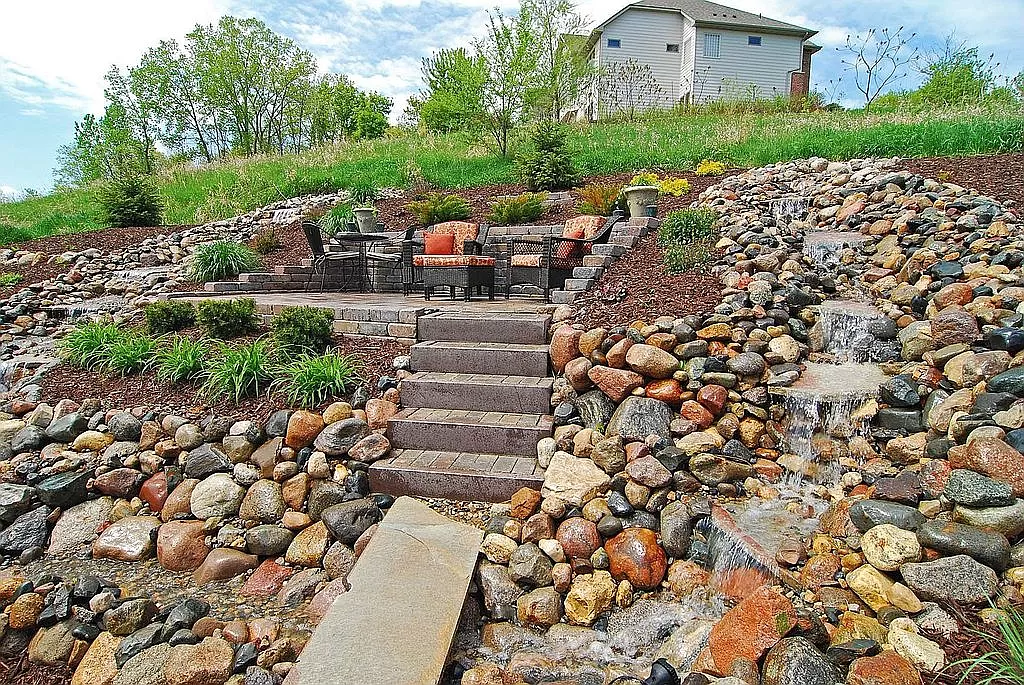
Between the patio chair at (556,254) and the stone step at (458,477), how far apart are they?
3.26 meters

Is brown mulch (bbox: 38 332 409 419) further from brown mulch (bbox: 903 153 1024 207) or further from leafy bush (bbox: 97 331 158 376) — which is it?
brown mulch (bbox: 903 153 1024 207)

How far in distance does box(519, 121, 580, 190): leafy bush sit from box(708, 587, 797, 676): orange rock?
9297 millimetres

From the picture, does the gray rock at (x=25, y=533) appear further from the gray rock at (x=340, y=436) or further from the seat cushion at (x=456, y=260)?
the seat cushion at (x=456, y=260)

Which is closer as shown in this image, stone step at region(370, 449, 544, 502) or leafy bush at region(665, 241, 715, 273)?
stone step at region(370, 449, 544, 502)

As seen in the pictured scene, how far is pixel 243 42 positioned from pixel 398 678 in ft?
110

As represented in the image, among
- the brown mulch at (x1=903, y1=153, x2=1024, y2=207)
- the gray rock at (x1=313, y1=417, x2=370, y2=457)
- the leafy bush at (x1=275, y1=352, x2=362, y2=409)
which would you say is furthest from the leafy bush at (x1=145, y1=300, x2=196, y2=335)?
the brown mulch at (x1=903, y1=153, x2=1024, y2=207)

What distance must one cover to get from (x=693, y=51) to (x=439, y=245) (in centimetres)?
2013

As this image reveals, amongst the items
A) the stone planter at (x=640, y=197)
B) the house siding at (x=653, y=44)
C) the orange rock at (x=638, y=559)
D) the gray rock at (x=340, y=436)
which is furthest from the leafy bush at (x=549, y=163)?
the house siding at (x=653, y=44)

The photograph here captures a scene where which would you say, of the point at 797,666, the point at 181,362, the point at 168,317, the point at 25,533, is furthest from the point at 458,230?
the point at 797,666

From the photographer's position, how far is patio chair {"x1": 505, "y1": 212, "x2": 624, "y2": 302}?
290 inches

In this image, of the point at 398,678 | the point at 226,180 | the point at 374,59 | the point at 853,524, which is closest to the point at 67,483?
the point at 398,678

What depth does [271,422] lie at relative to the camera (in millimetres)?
4633

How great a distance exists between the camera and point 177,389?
16.8 ft

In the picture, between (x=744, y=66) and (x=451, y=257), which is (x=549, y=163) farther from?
(x=744, y=66)
